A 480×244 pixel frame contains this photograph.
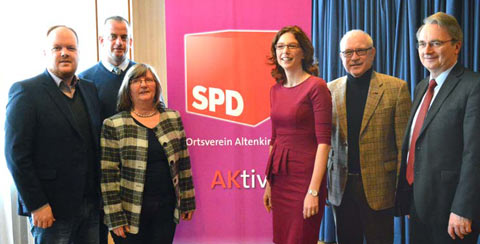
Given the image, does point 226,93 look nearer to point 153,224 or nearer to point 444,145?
point 153,224

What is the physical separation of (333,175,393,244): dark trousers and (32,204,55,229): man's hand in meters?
1.50

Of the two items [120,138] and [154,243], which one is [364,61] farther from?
[154,243]

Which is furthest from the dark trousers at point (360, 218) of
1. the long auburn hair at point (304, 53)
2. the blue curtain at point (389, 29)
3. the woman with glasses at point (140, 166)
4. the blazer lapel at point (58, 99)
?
the blazer lapel at point (58, 99)

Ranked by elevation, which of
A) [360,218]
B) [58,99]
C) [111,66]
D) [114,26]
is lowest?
[360,218]

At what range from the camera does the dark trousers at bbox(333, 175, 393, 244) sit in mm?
2092

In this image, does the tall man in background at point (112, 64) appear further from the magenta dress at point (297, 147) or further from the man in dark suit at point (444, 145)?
the man in dark suit at point (444, 145)

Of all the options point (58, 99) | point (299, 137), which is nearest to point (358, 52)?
point (299, 137)

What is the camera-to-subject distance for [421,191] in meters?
1.83

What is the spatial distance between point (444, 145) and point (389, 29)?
51.2 inches

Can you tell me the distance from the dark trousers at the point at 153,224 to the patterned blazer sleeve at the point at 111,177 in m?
0.09

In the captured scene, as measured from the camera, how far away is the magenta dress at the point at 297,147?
6.18ft

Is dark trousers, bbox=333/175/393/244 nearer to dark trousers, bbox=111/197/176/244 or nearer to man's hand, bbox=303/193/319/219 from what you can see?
man's hand, bbox=303/193/319/219

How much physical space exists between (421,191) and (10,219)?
103 inches

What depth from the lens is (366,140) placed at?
2049mm
